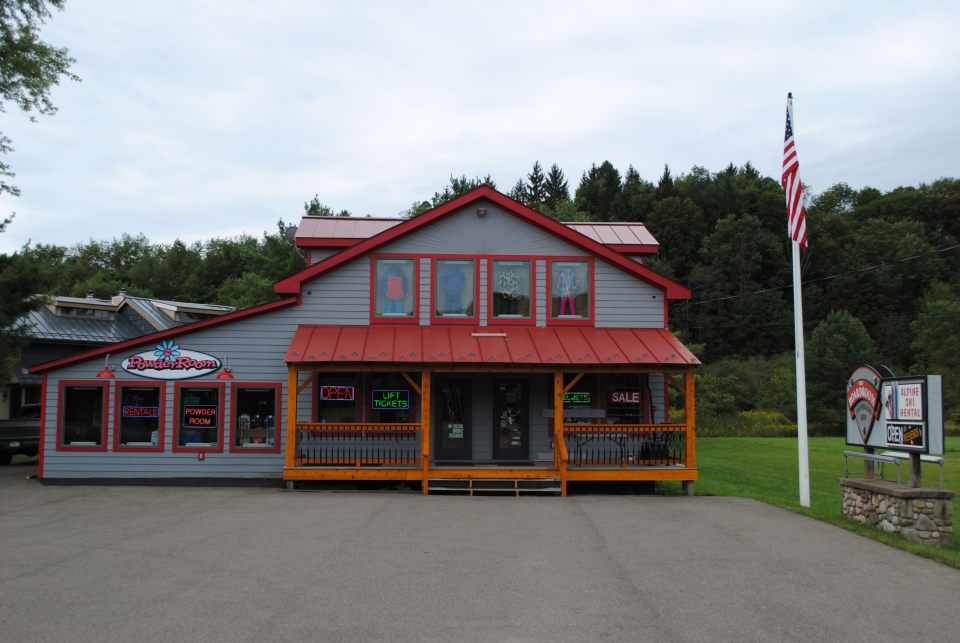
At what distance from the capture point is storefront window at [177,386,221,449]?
16953 millimetres

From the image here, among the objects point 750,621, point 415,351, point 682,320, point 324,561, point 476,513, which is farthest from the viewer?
point 682,320

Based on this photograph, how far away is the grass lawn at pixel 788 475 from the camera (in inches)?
463

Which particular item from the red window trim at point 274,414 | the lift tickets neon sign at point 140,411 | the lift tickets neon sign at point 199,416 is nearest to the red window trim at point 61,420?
the lift tickets neon sign at point 140,411

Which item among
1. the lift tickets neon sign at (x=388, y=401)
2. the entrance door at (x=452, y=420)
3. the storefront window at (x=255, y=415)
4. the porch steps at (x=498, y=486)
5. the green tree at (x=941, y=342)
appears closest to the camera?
the porch steps at (x=498, y=486)

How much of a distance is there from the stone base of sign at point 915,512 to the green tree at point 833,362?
42811 millimetres

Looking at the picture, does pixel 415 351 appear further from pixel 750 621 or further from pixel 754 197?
pixel 754 197

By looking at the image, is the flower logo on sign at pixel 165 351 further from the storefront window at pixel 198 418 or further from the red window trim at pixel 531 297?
the red window trim at pixel 531 297

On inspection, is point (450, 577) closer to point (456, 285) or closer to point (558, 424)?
point (558, 424)

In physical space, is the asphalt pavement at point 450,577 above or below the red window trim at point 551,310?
below

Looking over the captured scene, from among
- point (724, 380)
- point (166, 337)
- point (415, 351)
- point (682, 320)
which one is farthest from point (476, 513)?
point (682, 320)

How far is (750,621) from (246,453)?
1252 centimetres

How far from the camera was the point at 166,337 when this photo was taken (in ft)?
55.6

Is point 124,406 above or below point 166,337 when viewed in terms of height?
below

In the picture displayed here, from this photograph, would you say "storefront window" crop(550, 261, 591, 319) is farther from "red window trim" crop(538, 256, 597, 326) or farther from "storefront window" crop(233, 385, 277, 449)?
"storefront window" crop(233, 385, 277, 449)
